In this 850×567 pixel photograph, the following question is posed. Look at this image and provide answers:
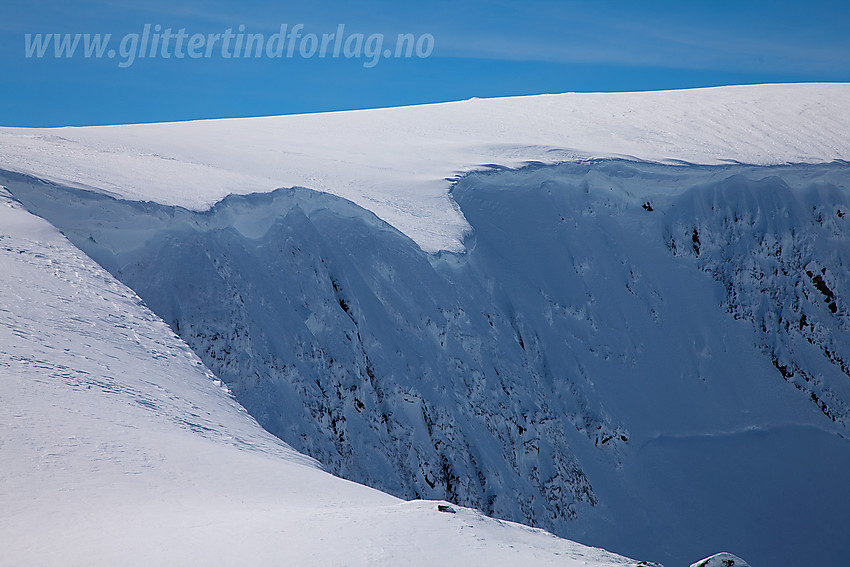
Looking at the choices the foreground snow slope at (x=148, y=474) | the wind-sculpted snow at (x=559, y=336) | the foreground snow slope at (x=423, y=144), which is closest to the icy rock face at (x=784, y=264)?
the wind-sculpted snow at (x=559, y=336)

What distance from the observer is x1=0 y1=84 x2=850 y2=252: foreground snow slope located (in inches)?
466

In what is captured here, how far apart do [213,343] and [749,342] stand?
14.7m

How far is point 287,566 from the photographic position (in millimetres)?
4105

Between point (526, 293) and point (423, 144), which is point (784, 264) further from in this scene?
point (423, 144)

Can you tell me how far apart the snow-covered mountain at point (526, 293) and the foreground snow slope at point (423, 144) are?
109 millimetres

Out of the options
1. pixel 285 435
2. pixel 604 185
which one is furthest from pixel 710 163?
pixel 285 435

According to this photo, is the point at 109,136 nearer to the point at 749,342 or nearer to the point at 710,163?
the point at 710,163

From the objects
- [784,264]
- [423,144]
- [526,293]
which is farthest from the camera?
[784,264]

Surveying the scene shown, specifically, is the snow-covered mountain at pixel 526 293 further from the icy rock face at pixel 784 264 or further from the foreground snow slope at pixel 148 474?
the foreground snow slope at pixel 148 474

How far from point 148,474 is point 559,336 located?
1241 centimetres

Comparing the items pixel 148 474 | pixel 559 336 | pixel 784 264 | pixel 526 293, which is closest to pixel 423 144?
pixel 526 293

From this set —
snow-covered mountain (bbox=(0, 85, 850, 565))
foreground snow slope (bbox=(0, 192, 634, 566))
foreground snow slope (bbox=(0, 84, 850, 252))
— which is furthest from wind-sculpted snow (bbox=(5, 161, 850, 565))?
foreground snow slope (bbox=(0, 192, 634, 566))

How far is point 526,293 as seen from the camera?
16.6 meters

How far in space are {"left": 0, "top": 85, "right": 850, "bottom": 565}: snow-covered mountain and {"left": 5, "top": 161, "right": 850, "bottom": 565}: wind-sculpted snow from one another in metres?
0.05
